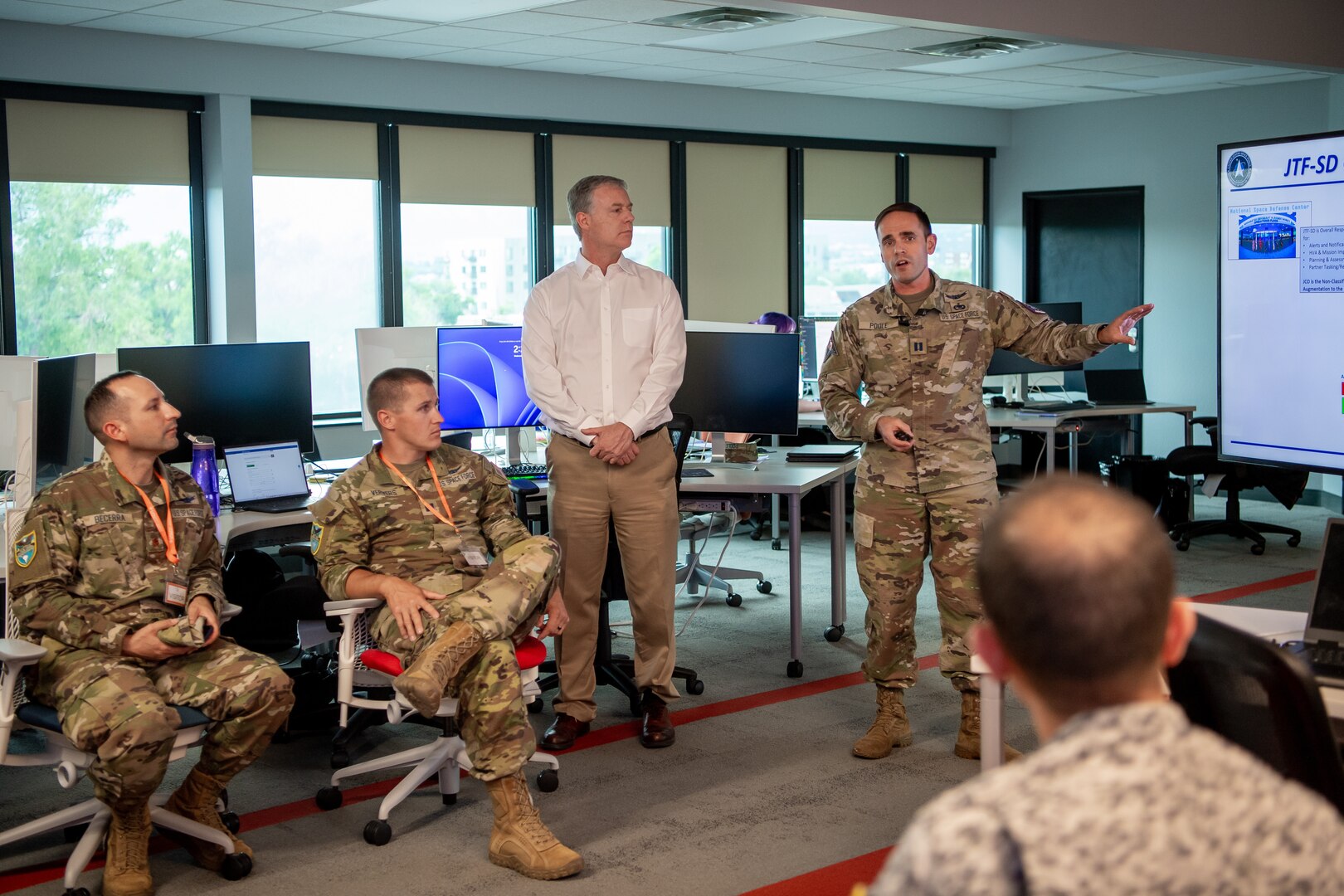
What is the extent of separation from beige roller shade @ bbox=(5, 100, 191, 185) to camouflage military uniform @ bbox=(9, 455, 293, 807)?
13.8 feet

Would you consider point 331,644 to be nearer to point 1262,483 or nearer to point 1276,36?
point 1276,36

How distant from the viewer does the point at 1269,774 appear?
101 centimetres

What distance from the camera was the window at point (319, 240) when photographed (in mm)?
7441

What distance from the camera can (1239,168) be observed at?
269 centimetres

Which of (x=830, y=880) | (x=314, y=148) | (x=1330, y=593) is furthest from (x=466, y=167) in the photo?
(x=1330, y=593)

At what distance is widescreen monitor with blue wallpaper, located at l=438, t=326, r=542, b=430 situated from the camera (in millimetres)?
4836

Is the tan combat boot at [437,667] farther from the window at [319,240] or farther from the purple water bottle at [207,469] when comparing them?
the window at [319,240]

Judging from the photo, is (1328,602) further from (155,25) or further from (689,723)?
(155,25)

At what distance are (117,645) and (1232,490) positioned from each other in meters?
5.91

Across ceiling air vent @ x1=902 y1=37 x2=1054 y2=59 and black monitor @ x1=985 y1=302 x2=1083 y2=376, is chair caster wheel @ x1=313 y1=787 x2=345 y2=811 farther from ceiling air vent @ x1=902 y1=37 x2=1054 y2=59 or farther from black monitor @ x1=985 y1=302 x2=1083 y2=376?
ceiling air vent @ x1=902 y1=37 x2=1054 y2=59

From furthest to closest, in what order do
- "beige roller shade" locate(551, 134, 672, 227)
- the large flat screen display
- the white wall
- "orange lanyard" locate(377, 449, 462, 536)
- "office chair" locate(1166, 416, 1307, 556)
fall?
the white wall → "beige roller shade" locate(551, 134, 672, 227) → "office chair" locate(1166, 416, 1307, 556) → "orange lanyard" locate(377, 449, 462, 536) → the large flat screen display

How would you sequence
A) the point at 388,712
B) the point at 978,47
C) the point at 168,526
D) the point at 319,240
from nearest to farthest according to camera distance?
the point at 168,526 → the point at 388,712 → the point at 978,47 → the point at 319,240

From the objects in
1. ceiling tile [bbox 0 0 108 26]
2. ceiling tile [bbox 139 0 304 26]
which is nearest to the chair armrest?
ceiling tile [bbox 139 0 304 26]

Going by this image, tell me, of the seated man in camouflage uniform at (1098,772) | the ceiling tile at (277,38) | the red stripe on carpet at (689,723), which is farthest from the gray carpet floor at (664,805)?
the ceiling tile at (277,38)
